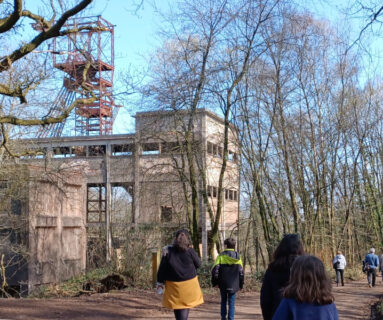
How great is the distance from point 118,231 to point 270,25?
28.6 feet

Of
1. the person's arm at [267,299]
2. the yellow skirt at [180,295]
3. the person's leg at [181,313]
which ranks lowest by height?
the person's leg at [181,313]

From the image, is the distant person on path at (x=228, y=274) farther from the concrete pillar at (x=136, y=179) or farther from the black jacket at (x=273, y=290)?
the concrete pillar at (x=136, y=179)

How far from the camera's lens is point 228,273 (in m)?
8.60

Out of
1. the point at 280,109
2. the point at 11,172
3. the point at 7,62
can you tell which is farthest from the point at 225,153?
the point at 7,62

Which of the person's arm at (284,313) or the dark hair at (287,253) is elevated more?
the dark hair at (287,253)

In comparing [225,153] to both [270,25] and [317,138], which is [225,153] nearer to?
[270,25]

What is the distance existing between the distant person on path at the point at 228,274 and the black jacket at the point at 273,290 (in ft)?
11.1

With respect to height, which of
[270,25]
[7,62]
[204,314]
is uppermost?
[270,25]

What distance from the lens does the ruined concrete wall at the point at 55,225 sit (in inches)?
767

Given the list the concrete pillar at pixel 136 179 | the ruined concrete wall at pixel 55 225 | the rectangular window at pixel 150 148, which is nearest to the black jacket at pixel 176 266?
the ruined concrete wall at pixel 55 225

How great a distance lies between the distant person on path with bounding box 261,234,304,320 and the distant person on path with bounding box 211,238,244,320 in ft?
11.0

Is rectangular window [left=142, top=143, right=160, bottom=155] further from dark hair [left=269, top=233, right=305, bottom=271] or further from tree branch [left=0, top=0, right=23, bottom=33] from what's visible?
dark hair [left=269, top=233, right=305, bottom=271]

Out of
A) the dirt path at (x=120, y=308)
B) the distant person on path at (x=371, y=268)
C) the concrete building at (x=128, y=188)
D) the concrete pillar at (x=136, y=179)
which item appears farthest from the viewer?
the distant person on path at (x=371, y=268)

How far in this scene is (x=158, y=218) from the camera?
20312mm
